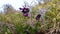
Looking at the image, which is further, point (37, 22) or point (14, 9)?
point (14, 9)

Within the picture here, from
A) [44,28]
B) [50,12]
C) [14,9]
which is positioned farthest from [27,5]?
[14,9]

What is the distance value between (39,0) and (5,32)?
4.25ft

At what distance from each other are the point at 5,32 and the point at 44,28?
53 cm

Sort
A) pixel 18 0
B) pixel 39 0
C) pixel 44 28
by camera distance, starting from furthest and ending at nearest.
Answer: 1. pixel 18 0
2. pixel 39 0
3. pixel 44 28

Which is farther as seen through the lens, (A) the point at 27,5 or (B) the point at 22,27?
(A) the point at 27,5

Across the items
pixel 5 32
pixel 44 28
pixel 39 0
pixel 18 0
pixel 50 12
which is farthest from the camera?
pixel 18 0

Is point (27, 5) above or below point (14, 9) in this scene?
above

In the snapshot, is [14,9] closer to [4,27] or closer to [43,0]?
[43,0]

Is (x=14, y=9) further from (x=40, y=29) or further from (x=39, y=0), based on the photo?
(x=40, y=29)

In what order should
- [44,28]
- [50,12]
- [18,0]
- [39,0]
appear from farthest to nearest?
[18,0]
[39,0]
[50,12]
[44,28]

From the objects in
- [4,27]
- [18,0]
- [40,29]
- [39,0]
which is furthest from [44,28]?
[18,0]

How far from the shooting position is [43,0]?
3.93 metres

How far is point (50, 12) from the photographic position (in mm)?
3252

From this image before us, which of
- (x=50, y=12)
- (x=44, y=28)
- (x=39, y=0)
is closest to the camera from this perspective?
(x=44, y=28)
